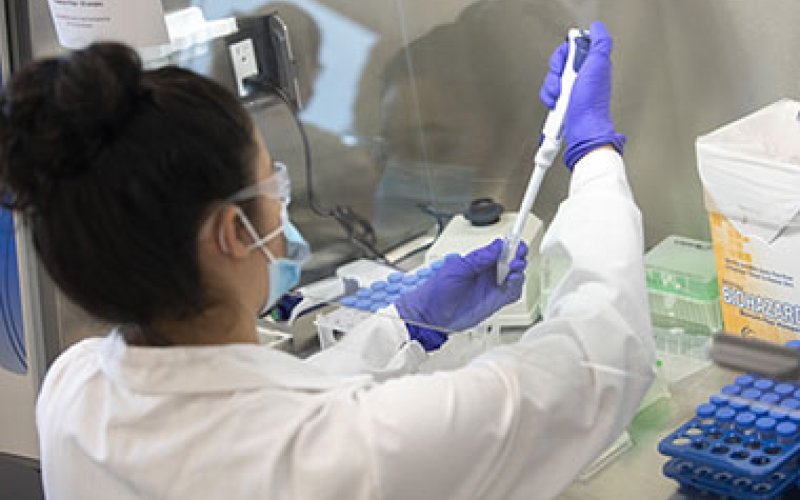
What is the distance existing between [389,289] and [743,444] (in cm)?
51

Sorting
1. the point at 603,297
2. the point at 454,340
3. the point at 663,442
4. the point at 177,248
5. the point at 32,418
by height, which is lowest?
the point at 32,418

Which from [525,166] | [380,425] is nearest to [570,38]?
[525,166]

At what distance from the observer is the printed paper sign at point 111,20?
1705 mm

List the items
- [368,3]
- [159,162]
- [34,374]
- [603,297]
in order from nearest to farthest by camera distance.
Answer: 1. [159,162]
2. [603,297]
3. [368,3]
4. [34,374]

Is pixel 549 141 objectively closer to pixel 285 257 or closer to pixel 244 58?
pixel 285 257

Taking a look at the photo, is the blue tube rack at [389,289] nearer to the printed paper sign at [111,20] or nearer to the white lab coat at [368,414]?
the white lab coat at [368,414]

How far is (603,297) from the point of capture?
107 cm

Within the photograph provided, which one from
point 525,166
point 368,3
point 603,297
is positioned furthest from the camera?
point 368,3

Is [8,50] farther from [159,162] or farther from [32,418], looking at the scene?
[159,162]

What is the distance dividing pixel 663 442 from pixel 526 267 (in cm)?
27

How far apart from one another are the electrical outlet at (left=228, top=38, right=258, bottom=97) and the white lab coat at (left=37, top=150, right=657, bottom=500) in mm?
771

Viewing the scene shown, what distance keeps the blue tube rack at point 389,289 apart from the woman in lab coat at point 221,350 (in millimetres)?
→ 356

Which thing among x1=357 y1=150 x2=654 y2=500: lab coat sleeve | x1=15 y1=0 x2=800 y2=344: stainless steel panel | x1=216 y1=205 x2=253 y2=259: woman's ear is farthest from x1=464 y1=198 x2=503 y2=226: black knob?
x1=216 y1=205 x2=253 y2=259: woman's ear

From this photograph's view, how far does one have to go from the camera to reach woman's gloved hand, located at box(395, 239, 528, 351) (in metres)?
1.38
